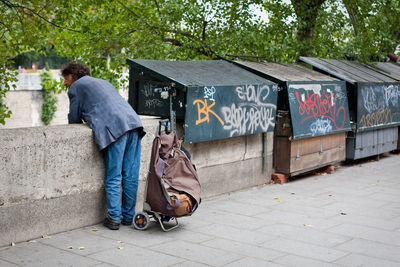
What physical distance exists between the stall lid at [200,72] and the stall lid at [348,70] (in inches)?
99.0

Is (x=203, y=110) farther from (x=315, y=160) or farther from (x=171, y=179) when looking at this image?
(x=315, y=160)

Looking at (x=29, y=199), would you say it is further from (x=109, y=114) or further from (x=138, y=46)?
(x=138, y=46)

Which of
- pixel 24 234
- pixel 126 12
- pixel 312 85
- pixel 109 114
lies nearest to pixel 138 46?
pixel 126 12

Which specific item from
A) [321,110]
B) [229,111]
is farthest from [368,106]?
[229,111]

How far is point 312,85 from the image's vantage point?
28.1 ft

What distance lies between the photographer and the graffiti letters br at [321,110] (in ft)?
27.2

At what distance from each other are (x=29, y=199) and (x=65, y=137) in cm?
67

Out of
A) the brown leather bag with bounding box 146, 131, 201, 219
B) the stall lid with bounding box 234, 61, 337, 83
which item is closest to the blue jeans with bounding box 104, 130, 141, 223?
the brown leather bag with bounding box 146, 131, 201, 219

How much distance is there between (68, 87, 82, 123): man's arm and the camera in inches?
213

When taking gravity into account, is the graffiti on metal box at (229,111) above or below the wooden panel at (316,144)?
above

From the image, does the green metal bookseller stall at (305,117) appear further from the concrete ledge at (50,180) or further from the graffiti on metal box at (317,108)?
the concrete ledge at (50,180)

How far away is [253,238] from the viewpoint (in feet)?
17.2

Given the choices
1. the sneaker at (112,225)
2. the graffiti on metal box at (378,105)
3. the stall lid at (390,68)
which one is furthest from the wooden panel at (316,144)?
the sneaker at (112,225)

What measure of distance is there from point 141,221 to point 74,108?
1325 mm
